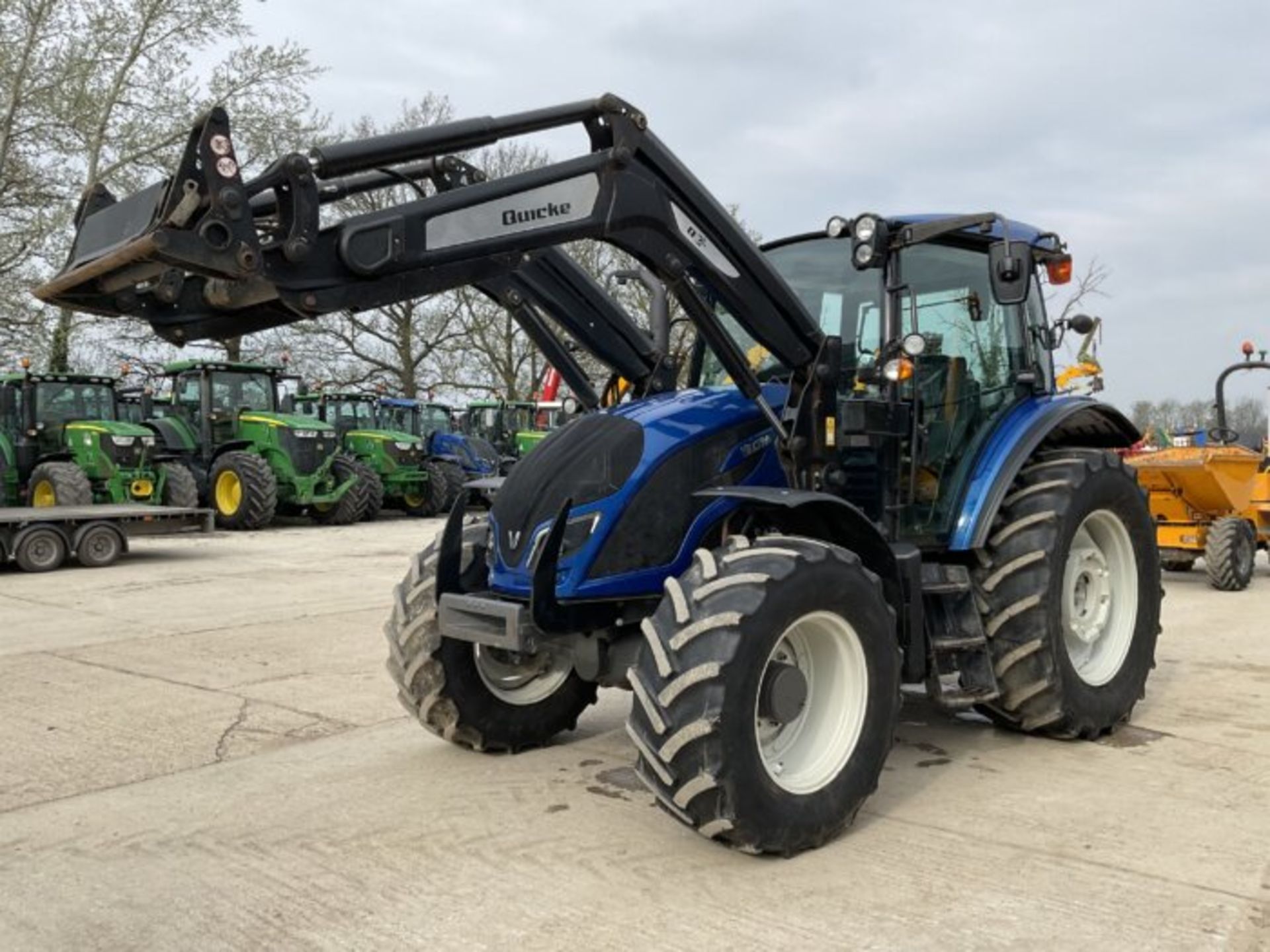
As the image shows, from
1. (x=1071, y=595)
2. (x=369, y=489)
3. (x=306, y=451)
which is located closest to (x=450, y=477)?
(x=369, y=489)

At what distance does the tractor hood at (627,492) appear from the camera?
419cm

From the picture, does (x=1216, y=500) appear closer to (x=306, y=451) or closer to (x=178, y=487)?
(x=306, y=451)

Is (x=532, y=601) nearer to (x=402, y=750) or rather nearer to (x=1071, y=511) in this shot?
(x=402, y=750)

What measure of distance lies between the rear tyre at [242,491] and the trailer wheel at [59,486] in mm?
2335

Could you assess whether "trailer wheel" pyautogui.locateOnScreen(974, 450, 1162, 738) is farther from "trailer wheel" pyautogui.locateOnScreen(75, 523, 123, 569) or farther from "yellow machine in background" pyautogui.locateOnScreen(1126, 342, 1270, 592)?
"trailer wheel" pyautogui.locateOnScreen(75, 523, 123, 569)

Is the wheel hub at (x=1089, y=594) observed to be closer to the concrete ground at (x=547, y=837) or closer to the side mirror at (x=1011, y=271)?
the concrete ground at (x=547, y=837)

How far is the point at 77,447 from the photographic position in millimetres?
16547


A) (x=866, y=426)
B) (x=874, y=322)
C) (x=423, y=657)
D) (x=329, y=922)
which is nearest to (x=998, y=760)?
(x=866, y=426)

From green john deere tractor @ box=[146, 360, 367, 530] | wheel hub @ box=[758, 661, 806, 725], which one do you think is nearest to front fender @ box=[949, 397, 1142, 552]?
wheel hub @ box=[758, 661, 806, 725]

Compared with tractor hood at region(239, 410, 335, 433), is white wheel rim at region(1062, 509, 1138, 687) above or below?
below

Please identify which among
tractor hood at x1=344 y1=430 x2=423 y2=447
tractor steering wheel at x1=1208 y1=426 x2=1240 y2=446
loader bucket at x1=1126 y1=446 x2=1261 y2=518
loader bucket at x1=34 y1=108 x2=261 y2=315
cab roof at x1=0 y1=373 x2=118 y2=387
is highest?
cab roof at x1=0 y1=373 x2=118 y2=387

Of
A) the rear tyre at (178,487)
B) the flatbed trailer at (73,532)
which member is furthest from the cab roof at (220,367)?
the flatbed trailer at (73,532)

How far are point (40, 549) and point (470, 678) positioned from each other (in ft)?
32.0

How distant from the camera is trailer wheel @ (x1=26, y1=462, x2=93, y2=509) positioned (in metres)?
15.2
